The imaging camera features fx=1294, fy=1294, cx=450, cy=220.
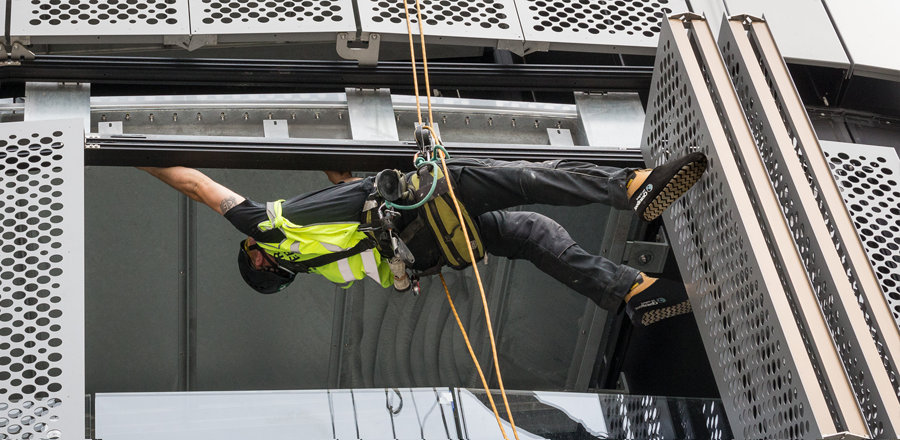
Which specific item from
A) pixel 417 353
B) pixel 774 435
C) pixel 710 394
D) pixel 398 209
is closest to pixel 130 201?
pixel 417 353

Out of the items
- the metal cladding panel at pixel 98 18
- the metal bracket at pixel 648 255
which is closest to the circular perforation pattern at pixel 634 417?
the metal bracket at pixel 648 255

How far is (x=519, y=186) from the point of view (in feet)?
20.7

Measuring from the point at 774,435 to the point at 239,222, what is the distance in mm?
2898

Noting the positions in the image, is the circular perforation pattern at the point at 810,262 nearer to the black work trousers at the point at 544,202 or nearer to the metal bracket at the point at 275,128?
the black work trousers at the point at 544,202

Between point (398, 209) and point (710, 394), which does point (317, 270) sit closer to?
point (398, 209)

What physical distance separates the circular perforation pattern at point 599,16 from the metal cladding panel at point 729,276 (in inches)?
39.1

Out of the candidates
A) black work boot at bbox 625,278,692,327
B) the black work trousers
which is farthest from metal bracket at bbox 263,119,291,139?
black work boot at bbox 625,278,692,327

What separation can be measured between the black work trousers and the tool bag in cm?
8

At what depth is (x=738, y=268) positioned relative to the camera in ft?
19.2

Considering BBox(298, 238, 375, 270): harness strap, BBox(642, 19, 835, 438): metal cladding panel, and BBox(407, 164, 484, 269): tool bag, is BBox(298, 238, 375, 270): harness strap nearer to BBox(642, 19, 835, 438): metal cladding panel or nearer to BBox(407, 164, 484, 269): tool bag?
BBox(407, 164, 484, 269): tool bag

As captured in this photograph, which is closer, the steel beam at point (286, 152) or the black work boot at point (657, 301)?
the black work boot at point (657, 301)

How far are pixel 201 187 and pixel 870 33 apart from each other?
4287mm

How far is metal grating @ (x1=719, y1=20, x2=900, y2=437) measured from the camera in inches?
215

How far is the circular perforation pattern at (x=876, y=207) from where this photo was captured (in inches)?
273
